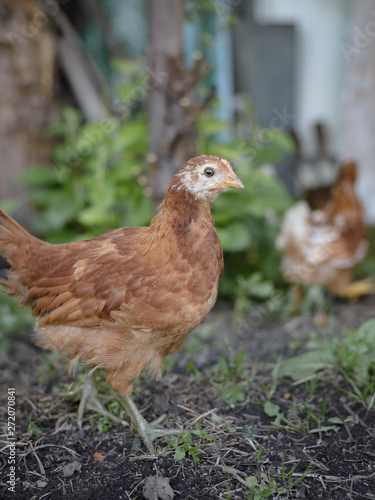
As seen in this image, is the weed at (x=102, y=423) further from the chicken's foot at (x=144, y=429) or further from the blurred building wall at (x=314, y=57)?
the blurred building wall at (x=314, y=57)

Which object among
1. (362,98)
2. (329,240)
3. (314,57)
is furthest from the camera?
(314,57)

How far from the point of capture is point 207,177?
2107 millimetres

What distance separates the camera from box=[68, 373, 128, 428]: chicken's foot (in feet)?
8.18

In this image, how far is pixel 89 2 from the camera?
555 cm

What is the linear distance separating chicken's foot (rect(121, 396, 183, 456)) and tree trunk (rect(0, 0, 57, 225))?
306 centimetres

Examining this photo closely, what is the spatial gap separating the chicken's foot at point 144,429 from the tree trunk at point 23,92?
10.0 ft

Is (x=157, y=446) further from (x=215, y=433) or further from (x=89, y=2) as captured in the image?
(x=89, y=2)

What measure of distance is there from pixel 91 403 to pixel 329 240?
268 centimetres

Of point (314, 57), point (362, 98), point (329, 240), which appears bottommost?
point (329, 240)

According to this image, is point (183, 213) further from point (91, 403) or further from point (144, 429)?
point (91, 403)

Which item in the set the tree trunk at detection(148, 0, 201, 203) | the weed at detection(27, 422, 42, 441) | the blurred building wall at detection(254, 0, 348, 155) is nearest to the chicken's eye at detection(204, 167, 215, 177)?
the weed at detection(27, 422, 42, 441)

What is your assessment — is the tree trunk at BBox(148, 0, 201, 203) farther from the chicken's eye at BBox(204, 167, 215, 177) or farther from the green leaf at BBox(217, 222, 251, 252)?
the chicken's eye at BBox(204, 167, 215, 177)

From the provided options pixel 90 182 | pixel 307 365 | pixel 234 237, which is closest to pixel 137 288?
pixel 307 365

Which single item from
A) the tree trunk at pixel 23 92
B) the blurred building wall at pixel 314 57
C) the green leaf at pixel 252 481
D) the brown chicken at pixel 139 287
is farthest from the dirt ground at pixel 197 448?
the blurred building wall at pixel 314 57
